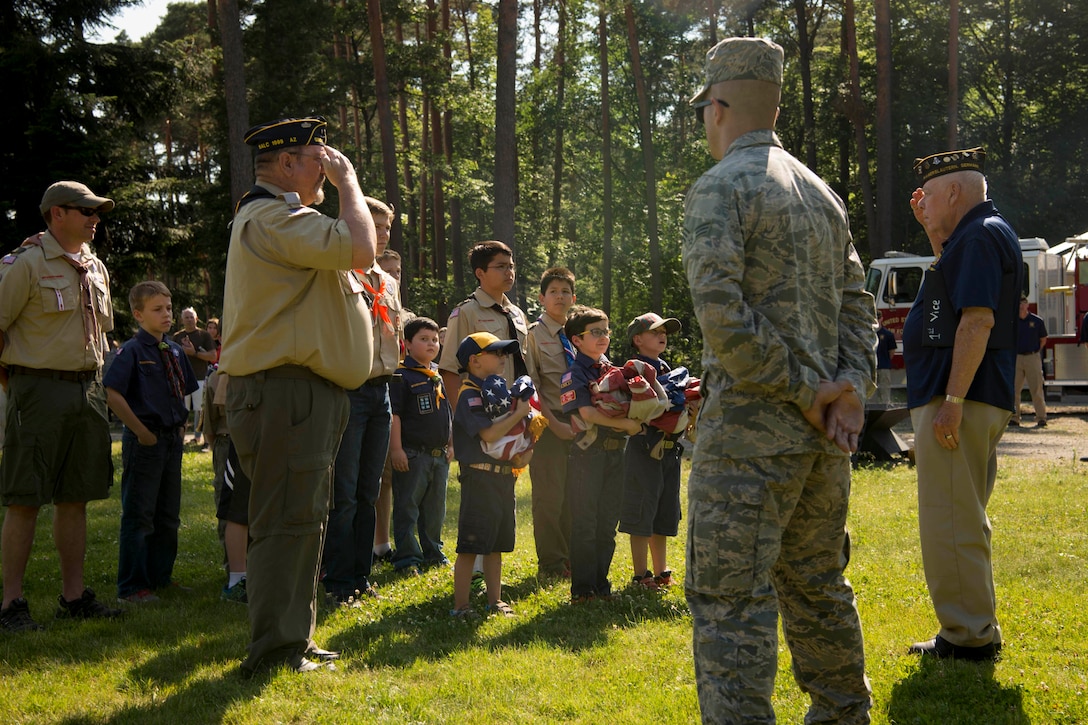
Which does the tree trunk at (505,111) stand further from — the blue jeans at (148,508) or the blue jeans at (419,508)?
the blue jeans at (148,508)

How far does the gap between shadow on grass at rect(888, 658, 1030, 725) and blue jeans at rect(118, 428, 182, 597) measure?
15.3 feet

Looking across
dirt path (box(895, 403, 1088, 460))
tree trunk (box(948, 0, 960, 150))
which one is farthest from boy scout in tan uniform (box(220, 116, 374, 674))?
tree trunk (box(948, 0, 960, 150))

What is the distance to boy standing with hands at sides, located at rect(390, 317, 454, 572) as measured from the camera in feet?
23.4

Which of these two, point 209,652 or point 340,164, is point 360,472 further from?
point 340,164

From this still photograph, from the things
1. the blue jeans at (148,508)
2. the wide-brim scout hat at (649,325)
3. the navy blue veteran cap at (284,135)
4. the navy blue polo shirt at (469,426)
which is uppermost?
the navy blue veteran cap at (284,135)

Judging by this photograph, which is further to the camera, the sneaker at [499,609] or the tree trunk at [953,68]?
the tree trunk at [953,68]

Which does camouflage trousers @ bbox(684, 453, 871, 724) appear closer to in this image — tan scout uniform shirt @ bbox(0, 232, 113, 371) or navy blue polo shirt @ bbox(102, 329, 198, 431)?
tan scout uniform shirt @ bbox(0, 232, 113, 371)

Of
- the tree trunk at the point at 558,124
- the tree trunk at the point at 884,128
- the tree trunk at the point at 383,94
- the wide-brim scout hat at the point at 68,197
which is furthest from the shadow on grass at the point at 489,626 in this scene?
the tree trunk at the point at 558,124

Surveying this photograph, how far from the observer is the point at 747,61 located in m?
3.18

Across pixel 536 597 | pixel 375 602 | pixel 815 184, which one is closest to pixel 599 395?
pixel 536 597

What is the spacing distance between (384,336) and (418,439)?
135 cm

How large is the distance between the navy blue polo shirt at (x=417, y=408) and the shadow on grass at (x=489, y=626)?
4.53 feet

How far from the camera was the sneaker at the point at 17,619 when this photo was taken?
533cm

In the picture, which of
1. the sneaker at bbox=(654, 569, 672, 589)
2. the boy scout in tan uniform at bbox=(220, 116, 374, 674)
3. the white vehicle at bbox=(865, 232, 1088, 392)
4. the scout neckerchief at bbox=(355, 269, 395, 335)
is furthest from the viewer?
the white vehicle at bbox=(865, 232, 1088, 392)
